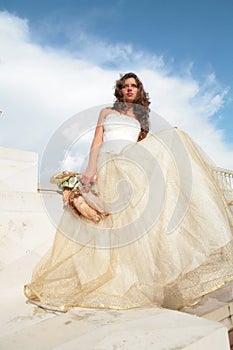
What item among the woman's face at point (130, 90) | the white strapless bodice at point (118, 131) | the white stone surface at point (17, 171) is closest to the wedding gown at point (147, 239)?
the white strapless bodice at point (118, 131)

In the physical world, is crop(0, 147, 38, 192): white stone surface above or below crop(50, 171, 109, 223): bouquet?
above

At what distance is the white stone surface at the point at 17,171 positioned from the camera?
12.0 ft

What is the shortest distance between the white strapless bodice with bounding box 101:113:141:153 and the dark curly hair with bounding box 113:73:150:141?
0.46ft

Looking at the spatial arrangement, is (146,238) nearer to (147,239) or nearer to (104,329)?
(147,239)

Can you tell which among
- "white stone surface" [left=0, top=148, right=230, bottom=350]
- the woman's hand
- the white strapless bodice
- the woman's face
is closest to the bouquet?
the woman's hand

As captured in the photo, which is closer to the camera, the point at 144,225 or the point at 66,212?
the point at 144,225

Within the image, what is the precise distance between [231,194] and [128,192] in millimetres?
902

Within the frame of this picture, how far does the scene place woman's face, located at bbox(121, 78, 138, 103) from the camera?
243 cm

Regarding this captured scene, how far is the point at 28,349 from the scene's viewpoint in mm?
875

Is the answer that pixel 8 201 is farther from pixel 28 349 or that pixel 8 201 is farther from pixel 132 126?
pixel 28 349

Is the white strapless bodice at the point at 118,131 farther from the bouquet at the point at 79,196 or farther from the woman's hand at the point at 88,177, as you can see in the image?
the bouquet at the point at 79,196

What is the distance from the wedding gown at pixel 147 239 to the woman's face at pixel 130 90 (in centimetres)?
84

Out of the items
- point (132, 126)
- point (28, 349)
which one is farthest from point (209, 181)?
point (28, 349)

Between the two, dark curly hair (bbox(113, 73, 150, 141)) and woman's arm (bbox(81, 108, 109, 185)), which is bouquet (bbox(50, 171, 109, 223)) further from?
dark curly hair (bbox(113, 73, 150, 141))
